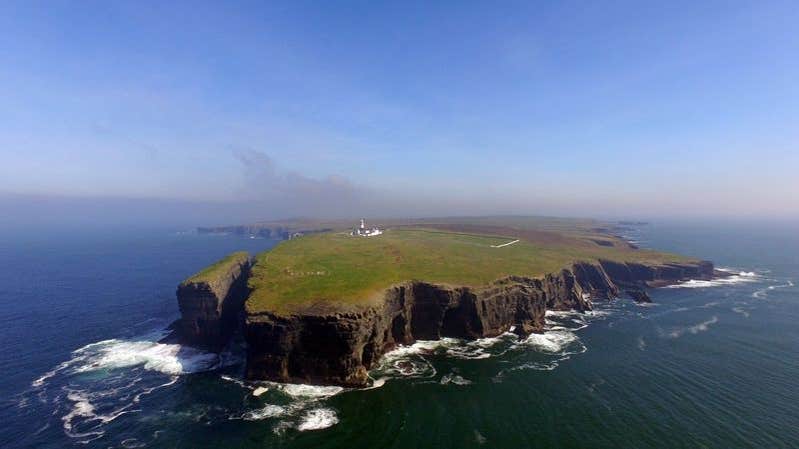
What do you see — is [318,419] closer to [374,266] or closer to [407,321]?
→ [407,321]

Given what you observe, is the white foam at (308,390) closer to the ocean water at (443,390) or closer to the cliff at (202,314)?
the ocean water at (443,390)

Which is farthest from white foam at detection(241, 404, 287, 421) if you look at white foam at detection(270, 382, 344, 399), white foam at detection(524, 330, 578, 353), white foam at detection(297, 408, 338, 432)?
white foam at detection(524, 330, 578, 353)

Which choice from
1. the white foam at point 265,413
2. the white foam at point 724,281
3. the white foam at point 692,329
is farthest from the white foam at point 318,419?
the white foam at point 724,281

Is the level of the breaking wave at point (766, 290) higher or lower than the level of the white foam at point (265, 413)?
higher

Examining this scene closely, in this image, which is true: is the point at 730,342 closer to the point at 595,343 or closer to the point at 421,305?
the point at 595,343

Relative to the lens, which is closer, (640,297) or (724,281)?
(640,297)

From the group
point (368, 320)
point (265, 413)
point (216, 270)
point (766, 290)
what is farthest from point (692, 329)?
point (216, 270)
